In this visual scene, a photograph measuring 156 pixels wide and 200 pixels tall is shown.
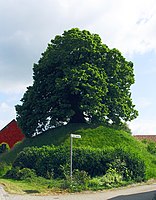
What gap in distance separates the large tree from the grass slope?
1.16m

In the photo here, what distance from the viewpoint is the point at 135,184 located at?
23391 mm

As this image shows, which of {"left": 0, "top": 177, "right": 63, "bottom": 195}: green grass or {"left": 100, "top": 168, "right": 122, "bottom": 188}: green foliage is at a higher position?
{"left": 100, "top": 168, "right": 122, "bottom": 188}: green foliage

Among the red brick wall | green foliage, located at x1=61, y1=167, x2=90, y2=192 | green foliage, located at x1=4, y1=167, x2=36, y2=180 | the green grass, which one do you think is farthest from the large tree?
the red brick wall

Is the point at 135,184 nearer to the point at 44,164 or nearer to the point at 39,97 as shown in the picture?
the point at 44,164

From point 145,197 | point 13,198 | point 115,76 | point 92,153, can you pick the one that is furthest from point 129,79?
point 13,198

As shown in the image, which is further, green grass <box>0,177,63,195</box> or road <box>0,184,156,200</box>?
green grass <box>0,177,63,195</box>

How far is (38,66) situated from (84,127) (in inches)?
311

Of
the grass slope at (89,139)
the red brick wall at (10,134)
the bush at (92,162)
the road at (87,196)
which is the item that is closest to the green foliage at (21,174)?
the bush at (92,162)

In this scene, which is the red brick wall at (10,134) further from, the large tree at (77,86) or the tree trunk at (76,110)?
the tree trunk at (76,110)

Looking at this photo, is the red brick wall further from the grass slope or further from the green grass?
the green grass

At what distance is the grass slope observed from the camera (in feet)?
102

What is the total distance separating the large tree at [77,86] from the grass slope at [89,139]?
45.6 inches

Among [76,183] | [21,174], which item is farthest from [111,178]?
[21,174]

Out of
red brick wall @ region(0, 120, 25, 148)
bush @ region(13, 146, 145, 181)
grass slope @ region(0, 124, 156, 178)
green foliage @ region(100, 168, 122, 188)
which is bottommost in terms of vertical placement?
green foliage @ region(100, 168, 122, 188)
